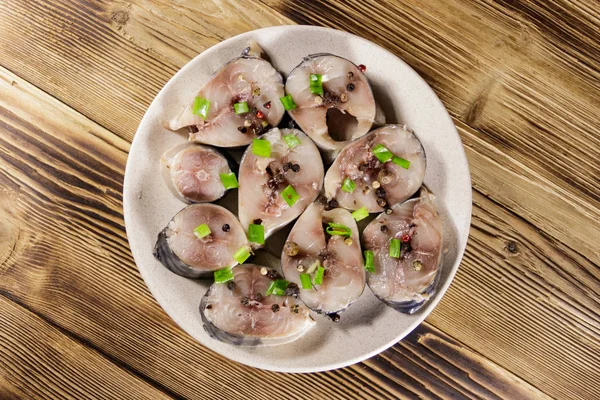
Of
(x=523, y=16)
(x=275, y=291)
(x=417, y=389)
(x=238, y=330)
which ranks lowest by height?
(x=417, y=389)

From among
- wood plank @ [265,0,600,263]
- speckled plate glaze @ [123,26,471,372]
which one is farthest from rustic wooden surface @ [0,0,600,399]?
speckled plate glaze @ [123,26,471,372]

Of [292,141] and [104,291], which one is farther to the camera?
[104,291]

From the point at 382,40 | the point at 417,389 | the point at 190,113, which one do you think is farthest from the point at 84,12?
the point at 417,389

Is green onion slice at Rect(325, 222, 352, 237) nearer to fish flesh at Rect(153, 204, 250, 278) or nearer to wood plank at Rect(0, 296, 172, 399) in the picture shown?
fish flesh at Rect(153, 204, 250, 278)

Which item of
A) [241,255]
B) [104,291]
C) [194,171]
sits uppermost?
[194,171]

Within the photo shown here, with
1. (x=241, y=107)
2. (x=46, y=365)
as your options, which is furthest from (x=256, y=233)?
(x=46, y=365)

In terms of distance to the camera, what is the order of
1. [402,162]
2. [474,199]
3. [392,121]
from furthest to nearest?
[474,199]
[392,121]
[402,162]

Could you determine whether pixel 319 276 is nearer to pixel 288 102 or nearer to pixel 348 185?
pixel 348 185

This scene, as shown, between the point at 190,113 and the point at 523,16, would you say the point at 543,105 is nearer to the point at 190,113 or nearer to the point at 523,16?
the point at 523,16
